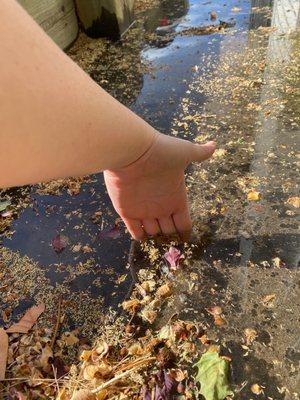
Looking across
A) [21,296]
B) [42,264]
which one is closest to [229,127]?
[42,264]

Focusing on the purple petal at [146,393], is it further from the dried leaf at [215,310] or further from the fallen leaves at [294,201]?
the fallen leaves at [294,201]

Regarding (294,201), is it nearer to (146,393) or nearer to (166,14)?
(146,393)

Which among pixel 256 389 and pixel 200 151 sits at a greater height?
pixel 200 151

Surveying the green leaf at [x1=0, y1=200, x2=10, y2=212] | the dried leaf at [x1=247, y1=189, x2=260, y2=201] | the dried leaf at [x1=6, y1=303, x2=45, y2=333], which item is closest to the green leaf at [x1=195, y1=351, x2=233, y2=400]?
the dried leaf at [x1=6, y1=303, x2=45, y2=333]

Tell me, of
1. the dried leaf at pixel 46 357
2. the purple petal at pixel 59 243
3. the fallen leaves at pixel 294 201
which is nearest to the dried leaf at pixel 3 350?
the dried leaf at pixel 46 357

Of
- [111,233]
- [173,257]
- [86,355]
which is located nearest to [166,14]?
[111,233]

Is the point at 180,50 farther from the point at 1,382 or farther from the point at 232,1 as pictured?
the point at 1,382
